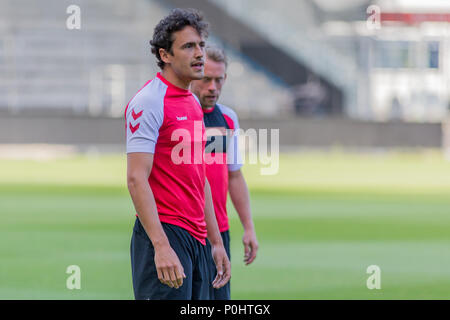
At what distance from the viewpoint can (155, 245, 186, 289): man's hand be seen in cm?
469

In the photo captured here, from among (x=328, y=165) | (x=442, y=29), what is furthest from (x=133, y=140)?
(x=442, y=29)

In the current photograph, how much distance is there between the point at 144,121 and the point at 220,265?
1.04m

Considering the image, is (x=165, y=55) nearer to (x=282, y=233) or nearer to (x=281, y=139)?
(x=282, y=233)

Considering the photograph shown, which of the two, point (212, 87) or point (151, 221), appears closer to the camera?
point (151, 221)

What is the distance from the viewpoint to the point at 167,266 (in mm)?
4688

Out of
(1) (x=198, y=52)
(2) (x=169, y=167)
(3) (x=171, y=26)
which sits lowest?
(2) (x=169, y=167)

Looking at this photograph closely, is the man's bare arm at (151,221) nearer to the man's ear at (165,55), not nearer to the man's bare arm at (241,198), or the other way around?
the man's ear at (165,55)

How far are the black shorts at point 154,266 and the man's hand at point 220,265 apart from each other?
0.20 meters

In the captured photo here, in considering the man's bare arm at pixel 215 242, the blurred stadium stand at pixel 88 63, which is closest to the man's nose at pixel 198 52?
the man's bare arm at pixel 215 242

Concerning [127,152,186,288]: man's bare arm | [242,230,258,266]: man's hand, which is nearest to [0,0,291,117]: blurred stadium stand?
[242,230,258,266]: man's hand

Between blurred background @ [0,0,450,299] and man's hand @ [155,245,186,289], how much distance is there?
3.97 meters

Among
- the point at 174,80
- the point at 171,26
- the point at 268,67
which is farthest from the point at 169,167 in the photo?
the point at 268,67

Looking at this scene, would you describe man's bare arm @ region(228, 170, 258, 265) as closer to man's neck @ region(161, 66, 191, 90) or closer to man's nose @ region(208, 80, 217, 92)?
man's nose @ region(208, 80, 217, 92)
